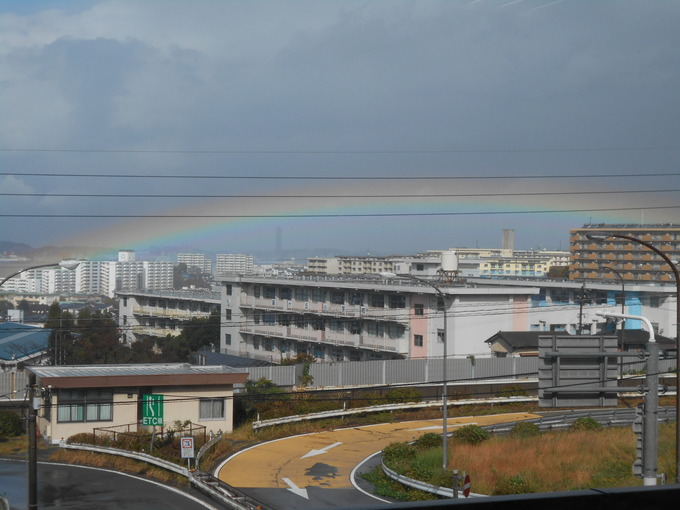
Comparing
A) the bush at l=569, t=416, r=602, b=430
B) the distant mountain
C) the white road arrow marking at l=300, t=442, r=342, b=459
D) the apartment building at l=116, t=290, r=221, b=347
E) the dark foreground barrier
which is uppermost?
the distant mountain

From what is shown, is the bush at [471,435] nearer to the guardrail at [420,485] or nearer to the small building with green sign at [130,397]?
the guardrail at [420,485]

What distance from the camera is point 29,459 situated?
8.04 metres

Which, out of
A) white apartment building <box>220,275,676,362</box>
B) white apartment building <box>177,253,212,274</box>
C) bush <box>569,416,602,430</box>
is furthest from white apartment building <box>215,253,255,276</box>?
bush <box>569,416,602,430</box>

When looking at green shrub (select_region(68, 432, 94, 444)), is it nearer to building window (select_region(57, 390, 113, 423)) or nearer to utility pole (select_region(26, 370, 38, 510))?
building window (select_region(57, 390, 113, 423))

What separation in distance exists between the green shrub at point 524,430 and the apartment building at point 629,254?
27.7 m

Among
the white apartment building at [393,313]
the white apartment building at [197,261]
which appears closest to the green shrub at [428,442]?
the white apartment building at [393,313]

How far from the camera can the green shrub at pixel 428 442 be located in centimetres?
1360

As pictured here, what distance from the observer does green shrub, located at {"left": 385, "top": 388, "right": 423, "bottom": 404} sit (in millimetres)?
17938

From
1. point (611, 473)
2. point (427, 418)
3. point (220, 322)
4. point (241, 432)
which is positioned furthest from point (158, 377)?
point (220, 322)

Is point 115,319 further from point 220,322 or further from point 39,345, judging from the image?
point 39,345

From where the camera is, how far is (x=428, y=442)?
44.9 ft

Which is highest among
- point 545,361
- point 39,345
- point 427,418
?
point 545,361

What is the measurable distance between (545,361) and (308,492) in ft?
13.5

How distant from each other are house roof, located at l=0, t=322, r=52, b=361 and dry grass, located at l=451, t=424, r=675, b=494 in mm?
11052
